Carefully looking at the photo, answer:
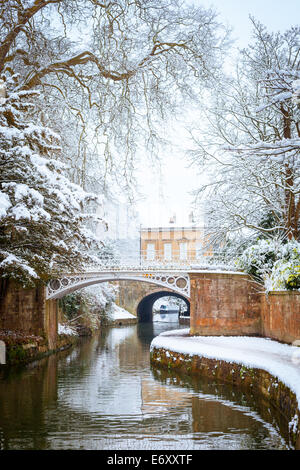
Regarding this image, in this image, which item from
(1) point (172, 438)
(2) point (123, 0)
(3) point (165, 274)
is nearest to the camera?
(2) point (123, 0)

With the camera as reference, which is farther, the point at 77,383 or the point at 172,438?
the point at 77,383

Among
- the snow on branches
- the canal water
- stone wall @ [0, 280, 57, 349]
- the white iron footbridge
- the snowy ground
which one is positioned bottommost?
the canal water

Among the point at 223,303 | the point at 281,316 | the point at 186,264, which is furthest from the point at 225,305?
the point at 186,264

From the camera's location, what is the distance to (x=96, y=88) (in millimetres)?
6684

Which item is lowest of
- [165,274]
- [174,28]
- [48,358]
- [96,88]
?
[48,358]

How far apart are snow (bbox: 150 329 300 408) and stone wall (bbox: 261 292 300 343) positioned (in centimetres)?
31

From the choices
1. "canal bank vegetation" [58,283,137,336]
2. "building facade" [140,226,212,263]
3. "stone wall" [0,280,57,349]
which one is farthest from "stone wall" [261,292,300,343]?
"building facade" [140,226,212,263]

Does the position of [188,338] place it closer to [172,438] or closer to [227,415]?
[227,415]

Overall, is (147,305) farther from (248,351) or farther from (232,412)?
(232,412)

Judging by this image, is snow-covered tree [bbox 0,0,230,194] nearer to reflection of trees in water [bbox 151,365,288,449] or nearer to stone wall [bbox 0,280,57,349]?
reflection of trees in water [bbox 151,365,288,449]

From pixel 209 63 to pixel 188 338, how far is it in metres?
11.4

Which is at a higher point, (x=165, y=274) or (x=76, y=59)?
(x=76, y=59)

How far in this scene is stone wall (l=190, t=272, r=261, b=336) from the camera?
1677cm
